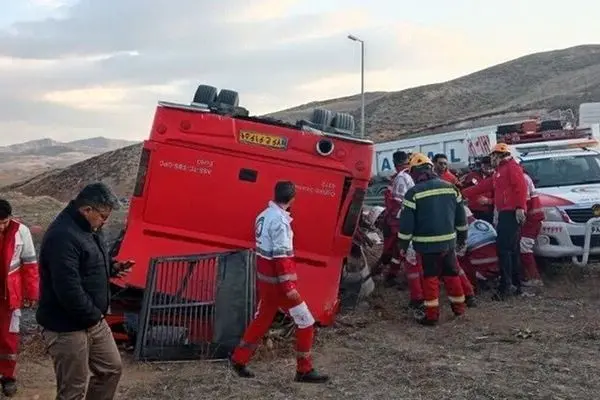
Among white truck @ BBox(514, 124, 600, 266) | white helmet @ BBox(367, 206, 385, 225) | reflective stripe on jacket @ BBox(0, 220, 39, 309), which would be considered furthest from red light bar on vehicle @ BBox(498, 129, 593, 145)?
reflective stripe on jacket @ BBox(0, 220, 39, 309)

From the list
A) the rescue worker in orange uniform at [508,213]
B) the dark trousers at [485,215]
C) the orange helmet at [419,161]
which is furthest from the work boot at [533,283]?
the orange helmet at [419,161]

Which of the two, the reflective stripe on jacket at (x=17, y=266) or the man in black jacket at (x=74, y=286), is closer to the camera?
the man in black jacket at (x=74, y=286)

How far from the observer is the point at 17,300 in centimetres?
595

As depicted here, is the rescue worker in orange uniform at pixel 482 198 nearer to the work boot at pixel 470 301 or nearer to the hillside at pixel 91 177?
the work boot at pixel 470 301

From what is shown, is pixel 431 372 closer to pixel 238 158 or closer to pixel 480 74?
pixel 238 158

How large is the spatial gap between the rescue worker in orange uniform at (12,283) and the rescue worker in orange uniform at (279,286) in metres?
1.68

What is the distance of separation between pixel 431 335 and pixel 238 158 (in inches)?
98.8

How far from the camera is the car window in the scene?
10938mm

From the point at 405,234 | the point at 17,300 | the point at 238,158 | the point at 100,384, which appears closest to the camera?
the point at 100,384

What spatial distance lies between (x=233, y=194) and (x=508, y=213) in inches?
138

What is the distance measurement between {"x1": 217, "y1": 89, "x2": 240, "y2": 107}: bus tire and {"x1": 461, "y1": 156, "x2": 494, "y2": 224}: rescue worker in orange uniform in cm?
389

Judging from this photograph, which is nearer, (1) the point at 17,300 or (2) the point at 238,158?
(1) the point at 17,300

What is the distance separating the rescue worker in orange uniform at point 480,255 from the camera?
380 inches

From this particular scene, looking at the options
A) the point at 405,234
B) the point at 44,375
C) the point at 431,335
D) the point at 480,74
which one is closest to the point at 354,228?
the point at 405,234
